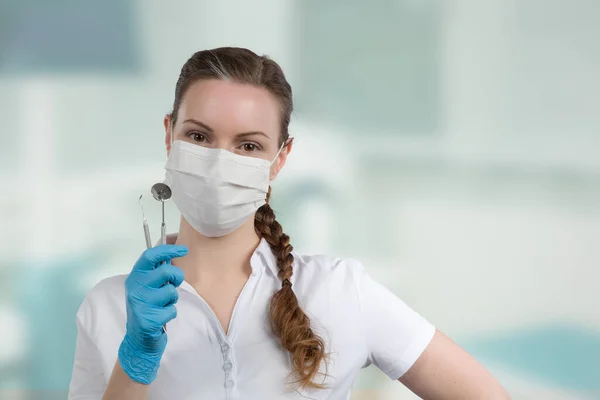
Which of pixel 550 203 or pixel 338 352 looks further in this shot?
pixel 550 203

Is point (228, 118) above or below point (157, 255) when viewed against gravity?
above

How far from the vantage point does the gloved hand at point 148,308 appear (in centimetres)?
126

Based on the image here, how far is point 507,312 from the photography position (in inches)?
95.1

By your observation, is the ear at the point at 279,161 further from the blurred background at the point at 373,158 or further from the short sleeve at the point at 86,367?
the blurred background at the point at 373,158

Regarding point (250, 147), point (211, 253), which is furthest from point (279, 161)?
point (211, 253)

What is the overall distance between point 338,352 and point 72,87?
1344 millimetres

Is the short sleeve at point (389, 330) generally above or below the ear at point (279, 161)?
below

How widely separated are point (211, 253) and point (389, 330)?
1.36ft

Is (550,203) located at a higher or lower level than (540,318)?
higher

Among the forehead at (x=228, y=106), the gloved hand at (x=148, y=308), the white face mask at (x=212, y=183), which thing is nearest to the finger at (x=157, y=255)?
the gloved hand at (x=148, y=308)

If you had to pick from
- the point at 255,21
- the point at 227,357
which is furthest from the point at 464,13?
the point at 227,357

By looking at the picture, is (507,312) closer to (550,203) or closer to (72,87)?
(550,203)

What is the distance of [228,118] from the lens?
1409 mm

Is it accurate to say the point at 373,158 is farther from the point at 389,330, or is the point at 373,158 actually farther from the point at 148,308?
the point at 148,308
